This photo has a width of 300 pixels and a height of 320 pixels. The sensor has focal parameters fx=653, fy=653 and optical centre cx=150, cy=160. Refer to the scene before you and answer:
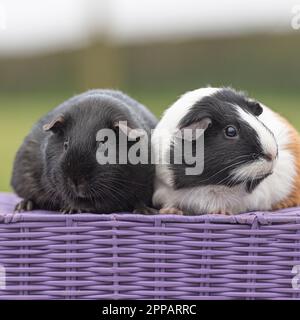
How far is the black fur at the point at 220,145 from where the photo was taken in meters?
2.21

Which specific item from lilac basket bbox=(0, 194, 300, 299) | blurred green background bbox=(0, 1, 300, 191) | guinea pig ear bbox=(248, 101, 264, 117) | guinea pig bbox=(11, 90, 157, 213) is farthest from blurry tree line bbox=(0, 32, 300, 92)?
lilac basket bbox=(0, 194, 300, 299)

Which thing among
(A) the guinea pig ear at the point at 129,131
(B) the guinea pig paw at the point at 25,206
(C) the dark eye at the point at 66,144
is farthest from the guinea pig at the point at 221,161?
(B) the guinea pig paw at the point at 25,206

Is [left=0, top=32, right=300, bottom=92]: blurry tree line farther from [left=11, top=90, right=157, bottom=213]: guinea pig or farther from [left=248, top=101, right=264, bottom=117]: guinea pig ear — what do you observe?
[left=11, top=90, right=157, bottom=213]: guinea pig

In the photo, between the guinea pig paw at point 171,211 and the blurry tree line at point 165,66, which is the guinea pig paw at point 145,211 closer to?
the guinea pig paw at point 171,211

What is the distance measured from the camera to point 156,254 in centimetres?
212

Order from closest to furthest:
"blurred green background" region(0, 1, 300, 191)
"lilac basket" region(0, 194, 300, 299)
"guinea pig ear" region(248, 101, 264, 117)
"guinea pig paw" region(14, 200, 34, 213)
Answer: "lilac basket" region(0, 194, 300, 299) → "guinea pig ear" region(248, 101, 264, 117) → "guinea pig paw" region(14, 200, 34, 213) → "blurred green background" region(0, 1, 300, 191)

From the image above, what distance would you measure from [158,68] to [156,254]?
6.89 meters

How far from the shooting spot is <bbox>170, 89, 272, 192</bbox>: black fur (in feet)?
7.23

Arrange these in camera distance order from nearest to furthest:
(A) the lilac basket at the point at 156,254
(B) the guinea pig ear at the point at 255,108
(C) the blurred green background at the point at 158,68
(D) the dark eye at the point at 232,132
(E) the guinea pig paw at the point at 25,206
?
(A) the lilac basket at the point at 156,254
(D) the dark eye at the point at 232,132
(B) the guinea pig ear at the point at 255,108
(E) the guinea pig paw at the point at 25,206
(C) the blurred green background at the point at 158,68

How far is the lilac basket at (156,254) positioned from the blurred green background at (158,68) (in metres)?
5.85

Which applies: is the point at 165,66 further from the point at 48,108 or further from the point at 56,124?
the point at 56,124

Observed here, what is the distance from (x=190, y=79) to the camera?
28.6 ft

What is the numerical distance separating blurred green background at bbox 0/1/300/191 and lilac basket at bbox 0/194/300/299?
585 cm

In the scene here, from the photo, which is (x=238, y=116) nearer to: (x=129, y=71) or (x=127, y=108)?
(x=127, y=108)
